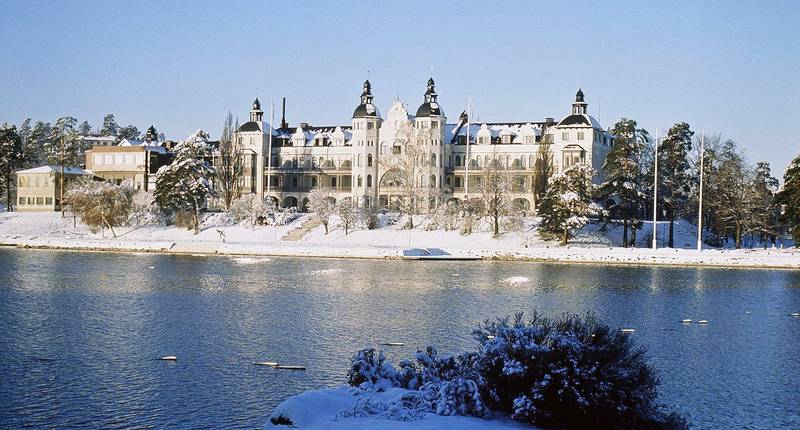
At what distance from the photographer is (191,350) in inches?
747

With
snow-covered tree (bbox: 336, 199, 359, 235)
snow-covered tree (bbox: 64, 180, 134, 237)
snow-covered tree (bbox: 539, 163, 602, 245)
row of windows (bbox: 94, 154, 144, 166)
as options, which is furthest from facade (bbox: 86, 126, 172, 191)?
snow-covered tree (bbox: 539, 163, 602, 245)

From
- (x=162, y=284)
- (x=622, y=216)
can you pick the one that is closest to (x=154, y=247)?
(x=162, y=284)

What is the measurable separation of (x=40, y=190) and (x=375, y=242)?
3680 cm

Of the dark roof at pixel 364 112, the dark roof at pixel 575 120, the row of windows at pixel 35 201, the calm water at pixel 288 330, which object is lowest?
the calm water at pixel 288 330

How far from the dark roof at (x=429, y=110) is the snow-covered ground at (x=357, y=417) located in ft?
216

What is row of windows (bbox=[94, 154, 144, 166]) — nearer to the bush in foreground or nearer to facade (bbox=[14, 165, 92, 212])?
facade (bbox=[14, 165, 92, 212])

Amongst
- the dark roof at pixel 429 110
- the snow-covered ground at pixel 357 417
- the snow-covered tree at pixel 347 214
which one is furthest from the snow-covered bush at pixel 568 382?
the dark roof at pixel 429 110

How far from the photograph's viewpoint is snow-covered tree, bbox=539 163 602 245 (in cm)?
5659

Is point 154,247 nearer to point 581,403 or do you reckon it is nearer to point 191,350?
point 191,350

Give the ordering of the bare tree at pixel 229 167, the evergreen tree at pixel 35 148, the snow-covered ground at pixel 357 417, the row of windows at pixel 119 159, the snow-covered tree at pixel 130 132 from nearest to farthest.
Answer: the snow-covered ground at pixel 357 417
the bare tree at pixel 229 167
the row of windows at pixel 119 159
the evergreen tree at pixel 35 148
the snow-covered tree at pixel 130 132

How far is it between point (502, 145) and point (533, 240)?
20857 millimetres

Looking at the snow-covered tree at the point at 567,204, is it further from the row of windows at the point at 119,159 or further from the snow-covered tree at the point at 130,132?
the snow-covered tree at the point at 130,132

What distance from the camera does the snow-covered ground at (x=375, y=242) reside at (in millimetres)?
51500

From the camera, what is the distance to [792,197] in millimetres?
52938
